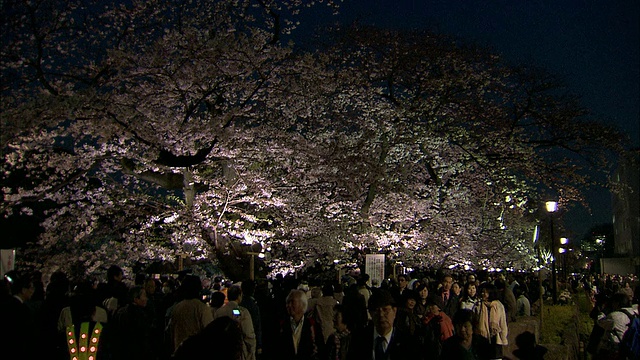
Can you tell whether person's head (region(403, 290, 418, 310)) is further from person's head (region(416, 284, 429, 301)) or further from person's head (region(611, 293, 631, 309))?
person's head (region(611, 293, 631, 309))

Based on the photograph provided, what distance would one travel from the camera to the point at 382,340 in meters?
4.64

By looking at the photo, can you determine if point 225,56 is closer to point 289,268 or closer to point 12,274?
point 12,274

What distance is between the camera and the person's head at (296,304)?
709 cm

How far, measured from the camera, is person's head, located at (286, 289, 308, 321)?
279 inches

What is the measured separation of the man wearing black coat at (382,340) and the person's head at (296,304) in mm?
2397

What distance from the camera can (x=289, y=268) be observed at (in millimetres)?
20234

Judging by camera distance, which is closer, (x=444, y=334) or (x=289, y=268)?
(x=444, y=334)

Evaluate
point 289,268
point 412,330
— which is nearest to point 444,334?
point 412,330

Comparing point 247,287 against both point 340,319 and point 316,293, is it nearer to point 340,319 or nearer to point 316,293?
point 316,293

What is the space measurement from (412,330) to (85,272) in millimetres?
11866

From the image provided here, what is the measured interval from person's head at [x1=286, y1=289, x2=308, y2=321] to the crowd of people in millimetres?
12

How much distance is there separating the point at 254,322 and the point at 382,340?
448cm

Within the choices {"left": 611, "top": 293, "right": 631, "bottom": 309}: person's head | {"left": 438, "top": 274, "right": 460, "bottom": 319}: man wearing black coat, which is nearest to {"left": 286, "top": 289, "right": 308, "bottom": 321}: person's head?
{"left": 438, "top": 274, "right": 460, "bottom": 319}: man wearing black coat

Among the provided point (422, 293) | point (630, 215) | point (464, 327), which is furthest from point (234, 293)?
point (630, 215)
